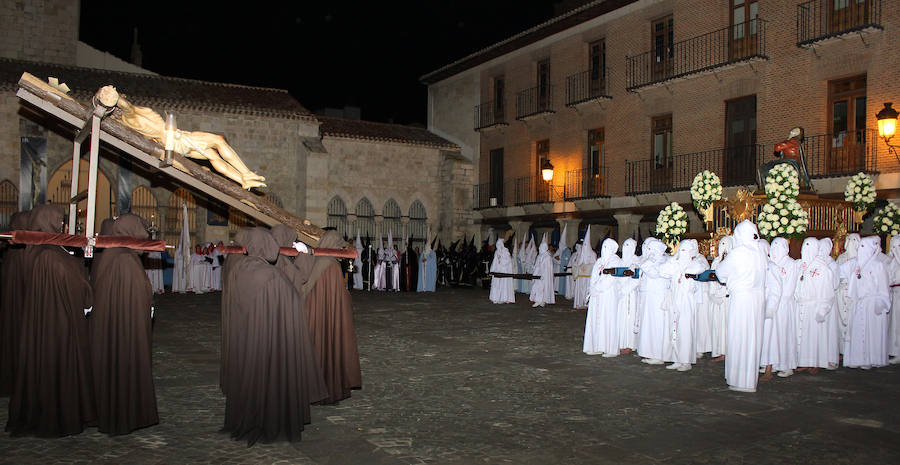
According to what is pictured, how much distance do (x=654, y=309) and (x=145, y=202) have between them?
19.2m

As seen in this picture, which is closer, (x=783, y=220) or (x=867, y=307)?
(x=783, y=220)

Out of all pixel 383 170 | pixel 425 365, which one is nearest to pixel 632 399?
pixel 425 365

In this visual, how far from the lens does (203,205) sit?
24016 mm

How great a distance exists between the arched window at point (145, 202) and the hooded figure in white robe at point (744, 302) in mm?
20147

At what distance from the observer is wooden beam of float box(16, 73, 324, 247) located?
662 cm

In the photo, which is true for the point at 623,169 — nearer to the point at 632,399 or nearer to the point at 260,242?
the point at 632,399

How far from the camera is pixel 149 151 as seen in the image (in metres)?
6.89

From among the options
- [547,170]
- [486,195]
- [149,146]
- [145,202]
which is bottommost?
[149,146]

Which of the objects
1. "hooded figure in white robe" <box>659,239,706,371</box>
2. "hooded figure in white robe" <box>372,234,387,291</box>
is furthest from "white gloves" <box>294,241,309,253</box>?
"hooded figure in white robe" <box>372,234,387,291</box>

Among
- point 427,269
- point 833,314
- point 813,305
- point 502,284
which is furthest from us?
point 427,269

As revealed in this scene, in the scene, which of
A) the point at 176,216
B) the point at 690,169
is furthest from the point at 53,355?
the point at 176,216

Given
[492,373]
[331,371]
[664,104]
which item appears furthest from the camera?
[664,104]

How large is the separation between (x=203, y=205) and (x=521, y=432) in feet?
67.2

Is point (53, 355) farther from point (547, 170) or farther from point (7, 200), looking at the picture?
point (547, 170)
